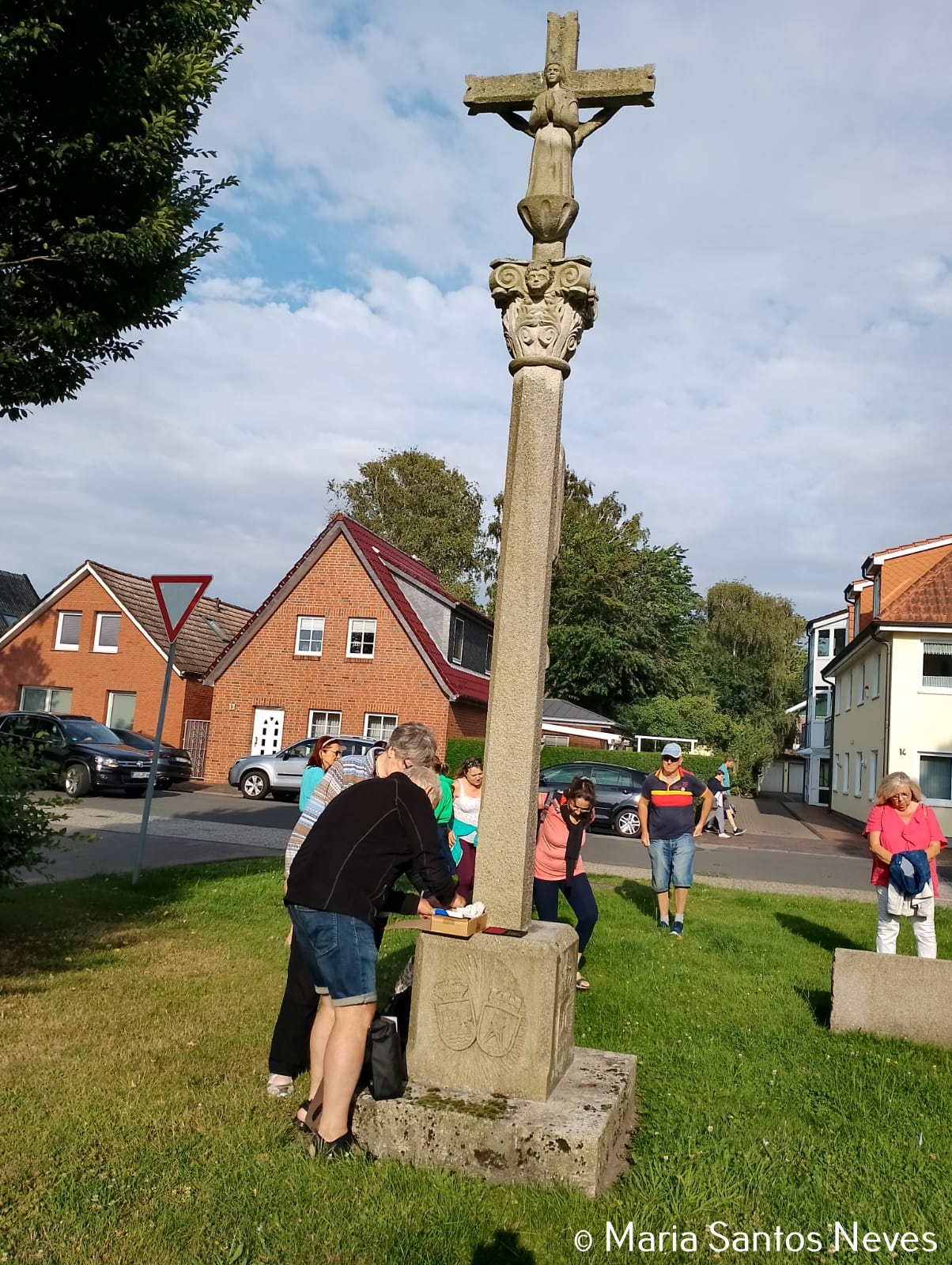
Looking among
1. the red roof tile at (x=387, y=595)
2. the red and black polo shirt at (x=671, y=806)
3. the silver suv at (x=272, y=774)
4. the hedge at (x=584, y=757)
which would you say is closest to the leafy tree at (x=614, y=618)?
the hedge at (x=584, y=757)

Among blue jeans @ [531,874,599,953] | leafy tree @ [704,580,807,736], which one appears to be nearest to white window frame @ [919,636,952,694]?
blue jeans @ [531,874,599,953]

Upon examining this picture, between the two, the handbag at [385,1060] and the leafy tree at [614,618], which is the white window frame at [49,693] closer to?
the leafy tree at [614,618]

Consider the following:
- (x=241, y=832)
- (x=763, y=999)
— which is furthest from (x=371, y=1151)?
(x=241, y=832)

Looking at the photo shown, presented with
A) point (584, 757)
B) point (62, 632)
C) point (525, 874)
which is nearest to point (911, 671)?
point (584, 757)

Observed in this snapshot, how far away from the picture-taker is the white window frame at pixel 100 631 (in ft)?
111

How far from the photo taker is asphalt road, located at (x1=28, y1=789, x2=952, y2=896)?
1295cm

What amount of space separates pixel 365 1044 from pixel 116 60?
6.46m

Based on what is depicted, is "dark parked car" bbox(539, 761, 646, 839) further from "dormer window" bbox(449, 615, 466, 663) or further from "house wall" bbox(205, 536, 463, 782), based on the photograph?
"dormer window" bbox(449, 615, 466, 663)

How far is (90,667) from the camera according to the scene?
3397 cm

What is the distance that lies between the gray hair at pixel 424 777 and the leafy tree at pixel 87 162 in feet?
15.1

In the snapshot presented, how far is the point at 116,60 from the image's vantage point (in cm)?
668

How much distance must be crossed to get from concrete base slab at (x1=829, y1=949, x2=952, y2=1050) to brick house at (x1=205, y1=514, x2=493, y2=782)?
912 inches

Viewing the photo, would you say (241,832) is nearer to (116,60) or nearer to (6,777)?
(6,777)

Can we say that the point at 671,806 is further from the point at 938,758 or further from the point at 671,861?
the point at 938,758
